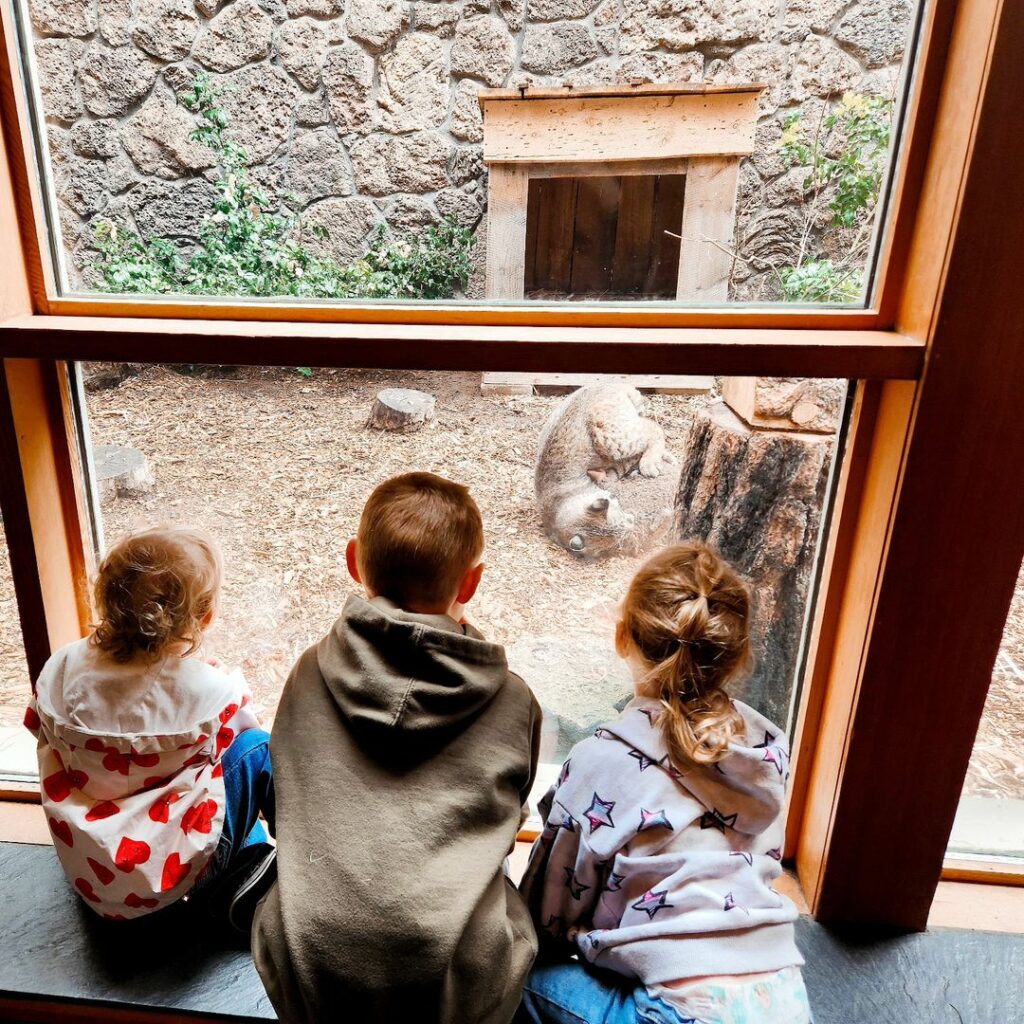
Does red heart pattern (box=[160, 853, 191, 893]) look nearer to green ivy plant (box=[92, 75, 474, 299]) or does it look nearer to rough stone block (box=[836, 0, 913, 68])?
green ivy plant (box=[92, 75, 474, 299])

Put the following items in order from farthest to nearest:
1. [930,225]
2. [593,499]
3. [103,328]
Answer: [593,499], [103,328], [930,225]

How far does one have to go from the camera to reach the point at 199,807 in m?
1.14

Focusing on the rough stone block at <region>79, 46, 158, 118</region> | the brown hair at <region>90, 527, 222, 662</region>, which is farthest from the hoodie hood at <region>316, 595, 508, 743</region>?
the rough stone block at <region>79, 46, 158, 118</region>

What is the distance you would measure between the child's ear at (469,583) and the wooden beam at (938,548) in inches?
21.2

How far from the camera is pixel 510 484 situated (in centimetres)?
122

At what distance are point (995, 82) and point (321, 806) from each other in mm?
1113

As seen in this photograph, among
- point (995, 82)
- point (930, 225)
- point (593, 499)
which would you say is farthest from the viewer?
point (593, 499)

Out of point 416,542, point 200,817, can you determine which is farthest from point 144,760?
point 416,542

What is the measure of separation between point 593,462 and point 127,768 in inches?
30.9

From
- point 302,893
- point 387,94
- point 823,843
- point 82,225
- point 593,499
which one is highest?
point 387,94

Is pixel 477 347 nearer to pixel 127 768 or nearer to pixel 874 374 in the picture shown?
pixel 874 374

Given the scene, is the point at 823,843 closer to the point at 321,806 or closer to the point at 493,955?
the point at 493,955

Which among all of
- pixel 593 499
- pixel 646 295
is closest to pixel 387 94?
pixel 646 295

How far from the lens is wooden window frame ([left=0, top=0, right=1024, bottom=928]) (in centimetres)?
93
